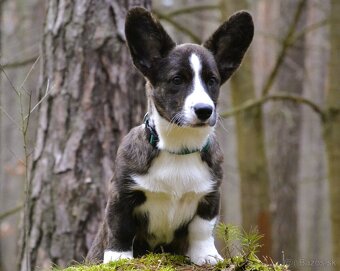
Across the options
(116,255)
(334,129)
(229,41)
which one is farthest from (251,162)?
(116,255)

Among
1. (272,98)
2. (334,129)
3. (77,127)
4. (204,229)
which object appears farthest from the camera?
(272,98)

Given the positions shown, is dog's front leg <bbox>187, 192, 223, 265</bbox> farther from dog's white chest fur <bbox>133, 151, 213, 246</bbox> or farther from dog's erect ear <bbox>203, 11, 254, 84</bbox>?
dog's erect ear <bbox>203, 11, 254, 84</bbox>

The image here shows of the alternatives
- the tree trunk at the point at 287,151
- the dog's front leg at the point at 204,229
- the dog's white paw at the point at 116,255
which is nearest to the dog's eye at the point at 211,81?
the dog's front leg at the point at 204,229

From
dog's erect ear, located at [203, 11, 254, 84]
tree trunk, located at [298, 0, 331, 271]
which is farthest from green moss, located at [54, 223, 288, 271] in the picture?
tree trunk, located at [298, 0, 331, 271]

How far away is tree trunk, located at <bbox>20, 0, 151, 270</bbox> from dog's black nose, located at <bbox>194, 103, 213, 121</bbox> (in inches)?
101

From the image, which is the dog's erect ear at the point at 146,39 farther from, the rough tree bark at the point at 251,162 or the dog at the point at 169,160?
the rough tree bark at the point at 251,162

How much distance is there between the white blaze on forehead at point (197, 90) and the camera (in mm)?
4559

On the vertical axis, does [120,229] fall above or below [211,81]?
below

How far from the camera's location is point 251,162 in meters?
11.1

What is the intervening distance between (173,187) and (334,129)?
519cm

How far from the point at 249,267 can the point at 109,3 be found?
3.74 metres

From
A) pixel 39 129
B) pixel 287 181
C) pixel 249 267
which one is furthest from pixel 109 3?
pixel 287 181

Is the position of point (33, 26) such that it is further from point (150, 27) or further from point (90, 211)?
point (150, 27)

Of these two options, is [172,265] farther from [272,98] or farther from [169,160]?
[272,98]
